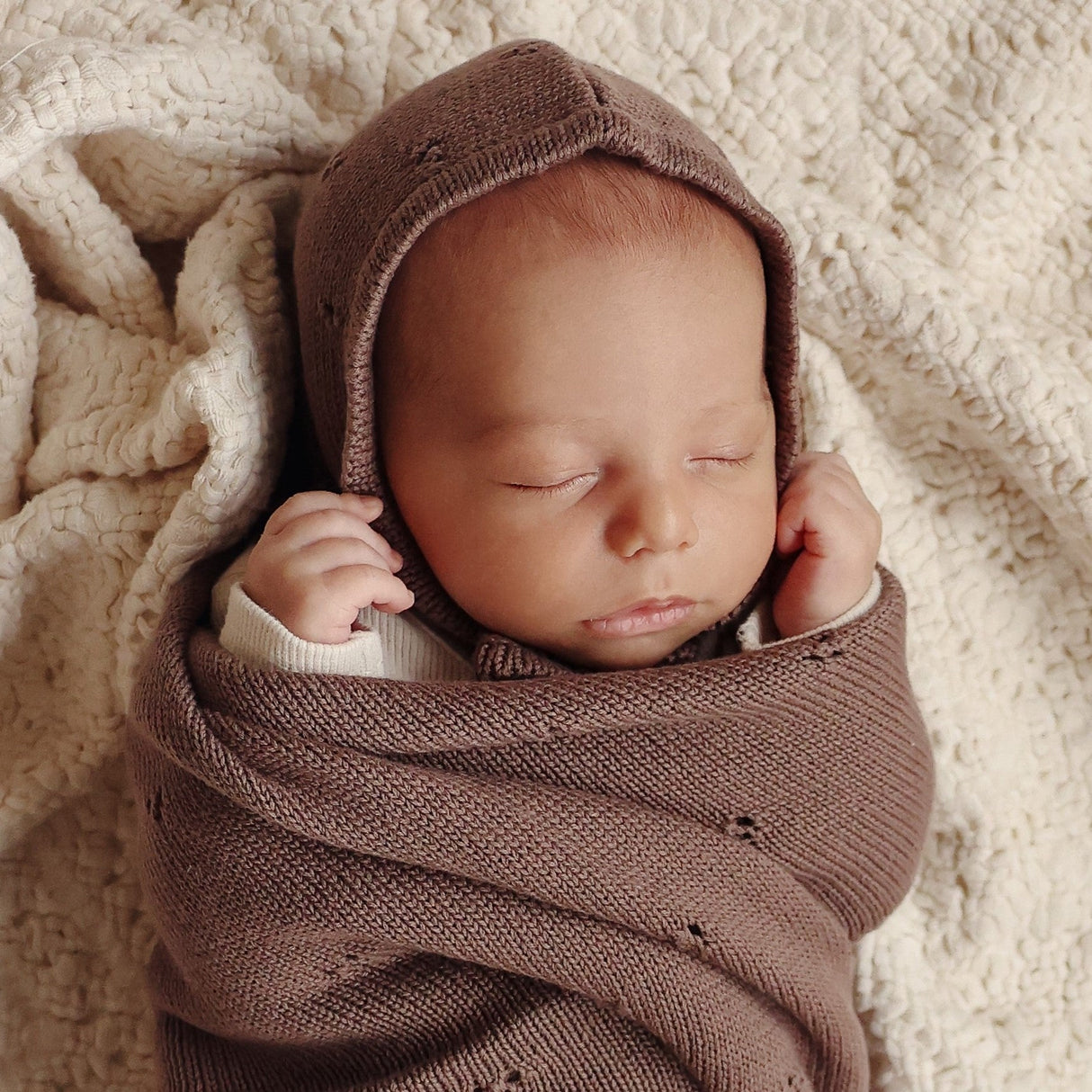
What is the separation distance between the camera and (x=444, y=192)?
40.8 inches

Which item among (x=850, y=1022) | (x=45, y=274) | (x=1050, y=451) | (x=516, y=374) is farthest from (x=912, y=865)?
(x=45, y=274)

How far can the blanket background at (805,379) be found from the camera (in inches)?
48.6

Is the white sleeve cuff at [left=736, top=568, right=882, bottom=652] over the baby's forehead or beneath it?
beneath

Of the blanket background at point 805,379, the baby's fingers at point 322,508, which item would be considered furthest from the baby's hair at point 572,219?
the blanket background at point 805,379

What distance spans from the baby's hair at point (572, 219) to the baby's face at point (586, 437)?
1cm

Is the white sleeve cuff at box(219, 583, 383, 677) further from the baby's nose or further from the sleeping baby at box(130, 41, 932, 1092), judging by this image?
the baby's nose

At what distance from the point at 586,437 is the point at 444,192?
0.82 ft

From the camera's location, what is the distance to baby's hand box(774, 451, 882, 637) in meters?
1.19

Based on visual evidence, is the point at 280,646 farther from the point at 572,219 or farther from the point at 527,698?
the point at 572,219

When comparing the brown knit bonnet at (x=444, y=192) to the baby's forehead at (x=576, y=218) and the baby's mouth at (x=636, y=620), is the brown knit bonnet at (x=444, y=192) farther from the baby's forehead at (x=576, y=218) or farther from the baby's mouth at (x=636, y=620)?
the baby's mouth at (x=636, y=620)

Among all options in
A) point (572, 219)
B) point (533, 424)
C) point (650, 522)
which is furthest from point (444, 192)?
point (650, 522)

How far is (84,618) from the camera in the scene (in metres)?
1.28

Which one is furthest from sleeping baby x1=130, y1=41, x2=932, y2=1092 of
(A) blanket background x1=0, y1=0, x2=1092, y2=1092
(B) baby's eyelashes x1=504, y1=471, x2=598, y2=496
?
(A) blanket background x1=0, y1=0, x2=1092, y2=1092

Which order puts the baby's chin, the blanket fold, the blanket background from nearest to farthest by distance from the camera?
1. the blanket fold
2. the baby's chin
3. the blanket background
